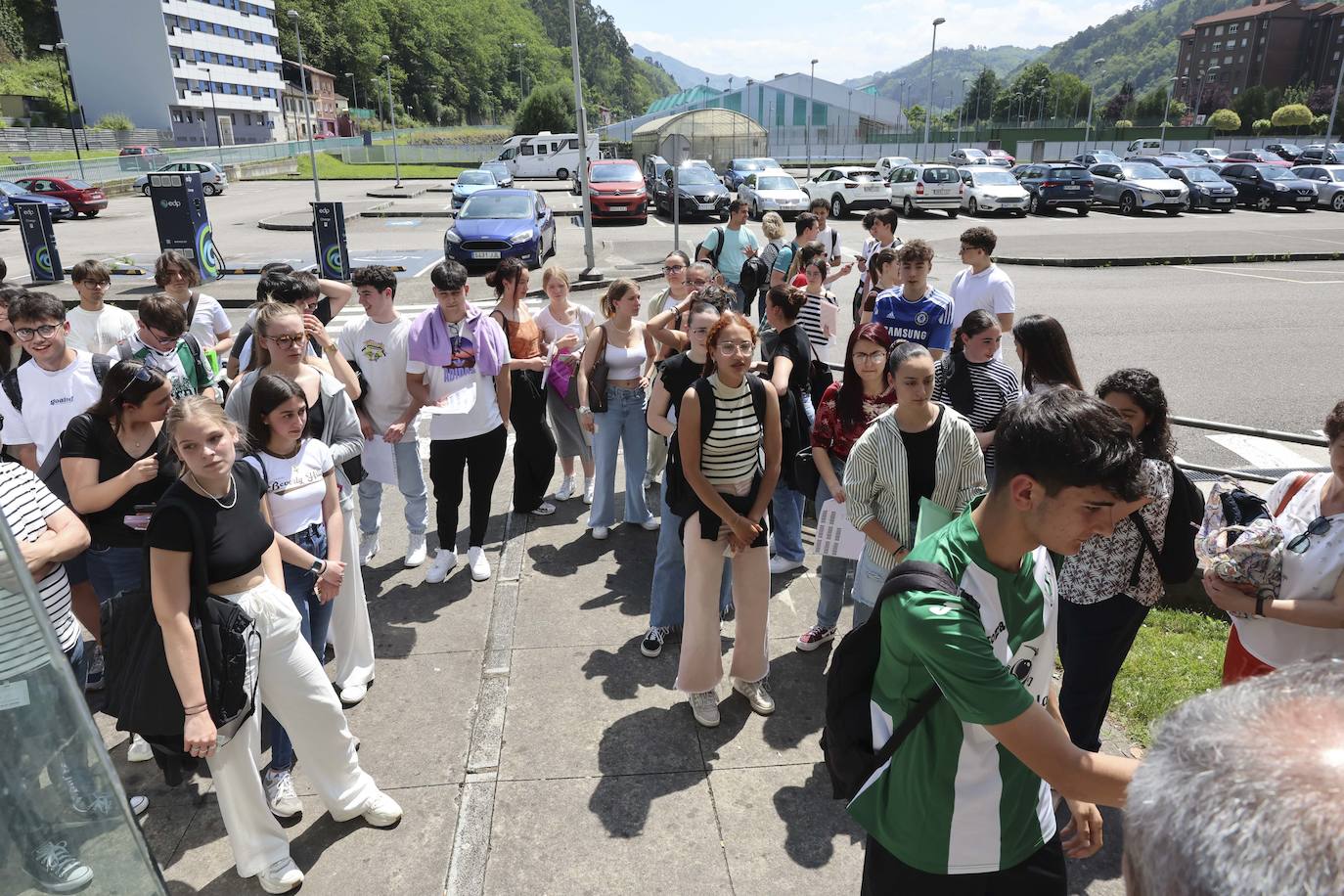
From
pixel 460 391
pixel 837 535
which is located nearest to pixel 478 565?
pixel 460 391

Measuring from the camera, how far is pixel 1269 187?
1214 inches

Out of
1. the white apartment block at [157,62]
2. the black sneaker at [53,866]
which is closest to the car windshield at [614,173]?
the black sneaker at [53,866]

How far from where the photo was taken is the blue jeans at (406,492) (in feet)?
19.1

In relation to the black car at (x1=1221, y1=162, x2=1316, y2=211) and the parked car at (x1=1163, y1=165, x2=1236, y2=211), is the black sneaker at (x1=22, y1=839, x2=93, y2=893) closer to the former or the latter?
the parked car at (x1=1163, y1=165, x2=1236, y2=211)

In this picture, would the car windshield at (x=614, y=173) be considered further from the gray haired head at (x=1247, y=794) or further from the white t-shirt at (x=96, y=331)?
the gray haired head at (x=1247, y=794)

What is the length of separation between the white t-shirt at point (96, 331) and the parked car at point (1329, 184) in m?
37.6

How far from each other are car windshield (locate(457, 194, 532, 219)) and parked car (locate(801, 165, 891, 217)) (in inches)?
493

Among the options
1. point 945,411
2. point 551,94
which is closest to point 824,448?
point 945,411

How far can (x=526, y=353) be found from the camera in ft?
20.7

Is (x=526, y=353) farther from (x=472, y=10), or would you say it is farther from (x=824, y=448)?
(x=472, y=10)

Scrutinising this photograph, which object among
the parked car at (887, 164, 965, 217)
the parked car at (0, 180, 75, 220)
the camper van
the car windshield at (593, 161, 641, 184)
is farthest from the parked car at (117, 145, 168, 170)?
the parked car at (887, 164, 965, 217)

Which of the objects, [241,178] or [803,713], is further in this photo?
[241,178]

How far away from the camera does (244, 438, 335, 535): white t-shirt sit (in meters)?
3.76

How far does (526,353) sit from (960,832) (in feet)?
16.0
